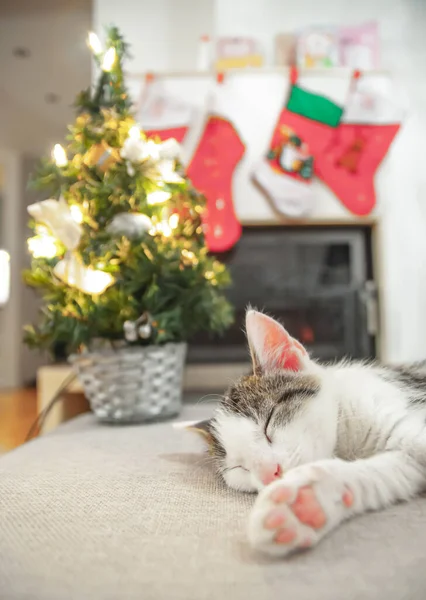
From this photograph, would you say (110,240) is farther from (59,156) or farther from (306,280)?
(306,280)

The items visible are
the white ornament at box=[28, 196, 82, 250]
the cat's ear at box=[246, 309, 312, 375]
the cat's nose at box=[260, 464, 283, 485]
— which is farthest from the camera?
the white ornament at box=[28, 196, 82, 250]

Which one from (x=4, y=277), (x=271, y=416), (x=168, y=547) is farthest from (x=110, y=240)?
(x=4, y=277)

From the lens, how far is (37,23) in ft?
9.72

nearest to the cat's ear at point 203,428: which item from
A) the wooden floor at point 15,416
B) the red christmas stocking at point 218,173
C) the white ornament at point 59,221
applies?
the white ornament at point 59,221

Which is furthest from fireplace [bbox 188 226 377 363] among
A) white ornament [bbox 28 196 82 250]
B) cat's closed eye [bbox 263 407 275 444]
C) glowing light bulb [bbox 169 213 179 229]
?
cat's closed eye [bbox 263 407 275 444]

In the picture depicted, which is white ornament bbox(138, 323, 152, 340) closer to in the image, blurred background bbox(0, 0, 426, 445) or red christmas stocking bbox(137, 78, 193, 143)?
blurred background bbox(0, 0, 426, 445)

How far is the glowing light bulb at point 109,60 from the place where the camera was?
1304mm

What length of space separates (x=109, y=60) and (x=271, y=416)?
110 cm

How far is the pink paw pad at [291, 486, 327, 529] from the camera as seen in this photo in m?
0.45

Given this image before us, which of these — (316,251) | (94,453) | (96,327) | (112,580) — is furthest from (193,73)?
(112,580)

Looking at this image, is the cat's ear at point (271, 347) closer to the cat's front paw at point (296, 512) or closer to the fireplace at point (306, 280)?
the cat's front paw at point (296, 512)

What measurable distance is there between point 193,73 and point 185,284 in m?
1.25

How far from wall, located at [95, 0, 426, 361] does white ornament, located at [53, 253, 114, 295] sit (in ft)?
4.96

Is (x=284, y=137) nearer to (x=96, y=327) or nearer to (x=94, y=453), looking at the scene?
(x=96, y=327)
